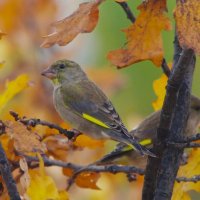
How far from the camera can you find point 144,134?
170 inches

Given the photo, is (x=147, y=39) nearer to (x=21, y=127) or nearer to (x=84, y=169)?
(x=21, y=127)

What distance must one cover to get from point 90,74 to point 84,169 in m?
2.01

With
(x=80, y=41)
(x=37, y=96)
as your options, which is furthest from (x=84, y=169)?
(x=80, y=41)

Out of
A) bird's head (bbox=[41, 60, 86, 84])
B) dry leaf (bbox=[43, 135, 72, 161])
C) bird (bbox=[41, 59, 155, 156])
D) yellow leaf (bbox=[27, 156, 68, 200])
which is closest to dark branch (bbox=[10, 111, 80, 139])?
dry leaf (bbox=[43, 135, 72, 161])

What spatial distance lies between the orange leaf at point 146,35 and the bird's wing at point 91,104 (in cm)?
121

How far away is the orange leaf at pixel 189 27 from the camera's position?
62.0 inches

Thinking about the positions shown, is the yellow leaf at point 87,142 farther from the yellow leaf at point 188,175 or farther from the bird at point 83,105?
the yellow leaf at point 188,175

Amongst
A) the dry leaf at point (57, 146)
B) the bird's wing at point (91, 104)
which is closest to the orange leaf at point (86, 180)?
the dry leaf at point (57, 146)

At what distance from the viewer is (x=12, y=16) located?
13.1ft

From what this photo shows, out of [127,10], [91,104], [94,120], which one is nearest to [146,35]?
[127,10]

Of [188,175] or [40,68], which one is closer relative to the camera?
[188,175]

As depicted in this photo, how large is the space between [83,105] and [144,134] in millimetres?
893

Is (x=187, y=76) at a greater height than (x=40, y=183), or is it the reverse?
(x=187, y=76)

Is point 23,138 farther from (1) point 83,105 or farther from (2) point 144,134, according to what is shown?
(2) point 144,134
